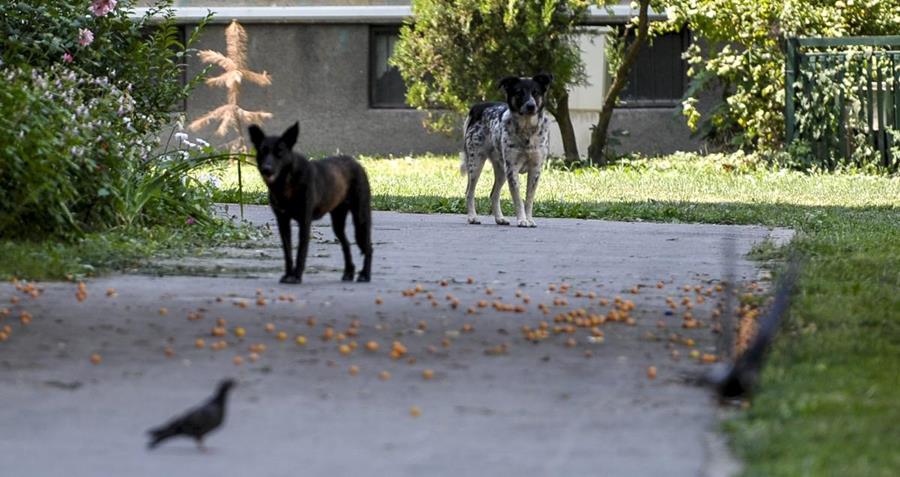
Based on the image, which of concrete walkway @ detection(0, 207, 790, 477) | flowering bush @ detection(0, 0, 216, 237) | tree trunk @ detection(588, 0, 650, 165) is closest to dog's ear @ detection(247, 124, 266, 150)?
concrete walkway @ detection(0, 207, 790, 477)

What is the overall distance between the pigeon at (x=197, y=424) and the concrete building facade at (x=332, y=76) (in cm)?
1902

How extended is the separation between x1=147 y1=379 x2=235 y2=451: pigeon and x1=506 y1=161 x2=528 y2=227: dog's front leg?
8.18m

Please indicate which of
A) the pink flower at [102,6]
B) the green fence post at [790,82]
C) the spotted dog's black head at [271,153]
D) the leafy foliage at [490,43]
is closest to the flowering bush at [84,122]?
the pink flower at [102,6]

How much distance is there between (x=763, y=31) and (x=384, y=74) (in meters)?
6.82

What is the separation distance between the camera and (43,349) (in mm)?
5754

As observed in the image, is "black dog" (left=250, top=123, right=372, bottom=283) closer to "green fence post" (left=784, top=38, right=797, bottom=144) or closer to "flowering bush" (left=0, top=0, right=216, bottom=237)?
"flowering bush" (left=0, top=0, right=216, bottom=237)

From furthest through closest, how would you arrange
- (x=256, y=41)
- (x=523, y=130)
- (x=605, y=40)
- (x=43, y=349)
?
(x=256, y=41), (x=605, y=40), (x=523, y=130), (x=43, y=349)

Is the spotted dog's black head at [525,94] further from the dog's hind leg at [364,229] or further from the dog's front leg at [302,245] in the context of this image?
the dog's front leg at [302,245]

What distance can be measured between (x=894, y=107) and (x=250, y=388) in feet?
48.0

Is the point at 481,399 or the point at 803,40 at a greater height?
the point at 803,40

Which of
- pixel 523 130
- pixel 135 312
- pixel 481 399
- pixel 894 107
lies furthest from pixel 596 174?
pixel 481 399

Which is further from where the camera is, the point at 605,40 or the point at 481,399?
the point at 605,40

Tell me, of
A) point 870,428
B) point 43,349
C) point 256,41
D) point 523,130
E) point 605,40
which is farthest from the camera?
point 256,41

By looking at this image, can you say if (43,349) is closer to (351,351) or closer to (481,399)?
(351,351)
